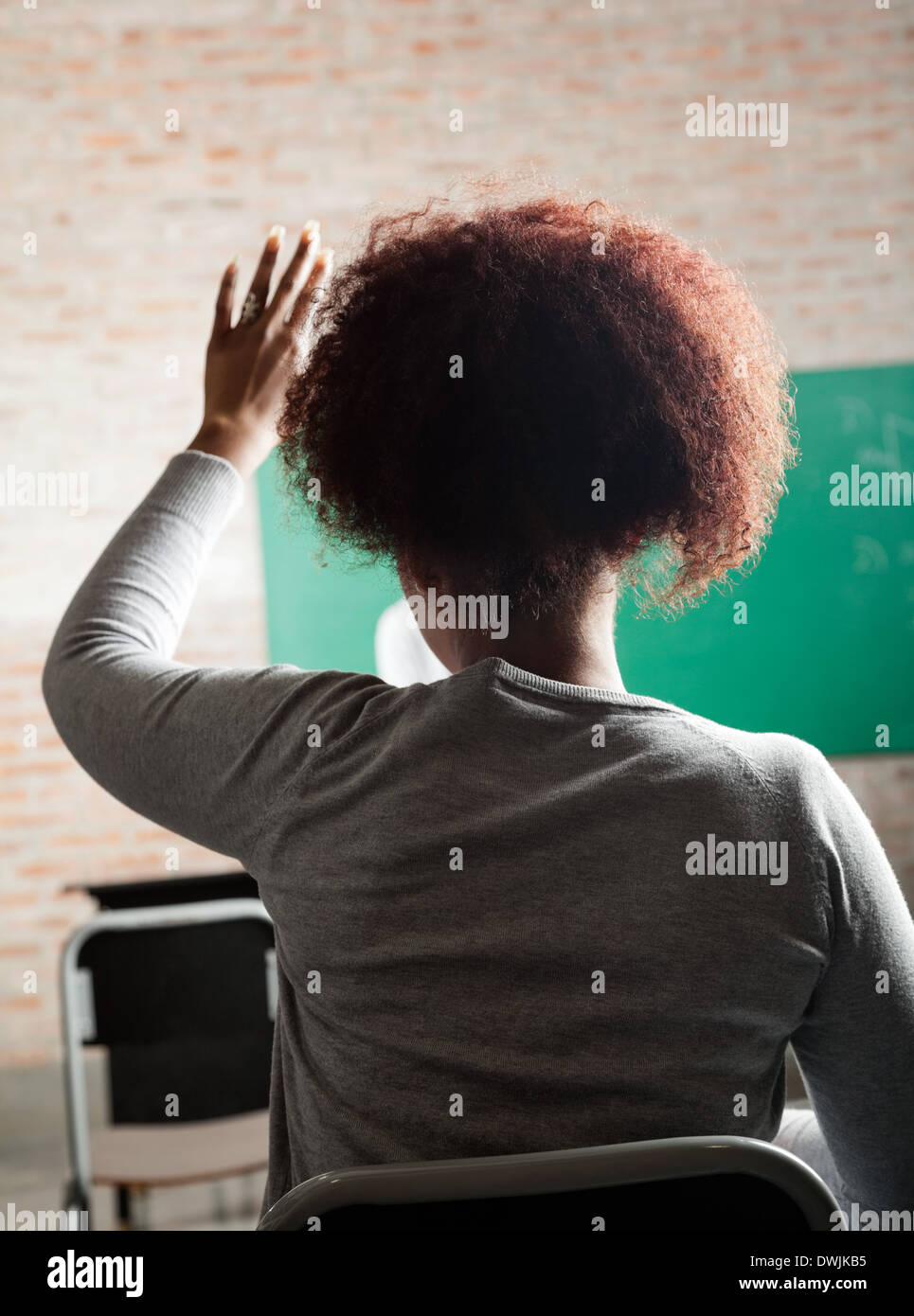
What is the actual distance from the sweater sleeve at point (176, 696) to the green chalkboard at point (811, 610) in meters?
3.13

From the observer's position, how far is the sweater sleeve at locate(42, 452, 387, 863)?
2.46 feet

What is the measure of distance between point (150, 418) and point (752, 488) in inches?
135

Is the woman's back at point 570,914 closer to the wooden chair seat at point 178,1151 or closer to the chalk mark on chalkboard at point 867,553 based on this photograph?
the wooden chair seat at point 178,1151

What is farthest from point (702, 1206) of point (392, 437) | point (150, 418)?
point (150, 418)

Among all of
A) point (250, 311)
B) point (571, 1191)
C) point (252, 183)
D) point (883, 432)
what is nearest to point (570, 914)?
point (571, 1191)

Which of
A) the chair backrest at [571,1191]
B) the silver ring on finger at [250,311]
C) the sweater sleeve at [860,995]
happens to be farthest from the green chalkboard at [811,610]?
the chair backrest at [571,1191]

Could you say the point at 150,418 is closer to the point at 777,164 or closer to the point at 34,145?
the point at 34,145

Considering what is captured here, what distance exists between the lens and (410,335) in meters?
0.79

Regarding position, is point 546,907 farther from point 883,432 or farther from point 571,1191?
point 883,432

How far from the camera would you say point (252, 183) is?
3984 mm

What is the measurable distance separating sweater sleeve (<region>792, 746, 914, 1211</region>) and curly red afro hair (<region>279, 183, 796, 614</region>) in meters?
0.21

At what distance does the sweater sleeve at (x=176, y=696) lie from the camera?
29.5 inches

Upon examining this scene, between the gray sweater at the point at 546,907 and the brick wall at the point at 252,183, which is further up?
the brick wall at the point at 252,183

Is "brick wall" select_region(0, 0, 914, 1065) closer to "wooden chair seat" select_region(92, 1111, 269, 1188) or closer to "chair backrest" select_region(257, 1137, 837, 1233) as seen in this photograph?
"wooden chair seat" select_region(92, 1111, 269, 1188)
